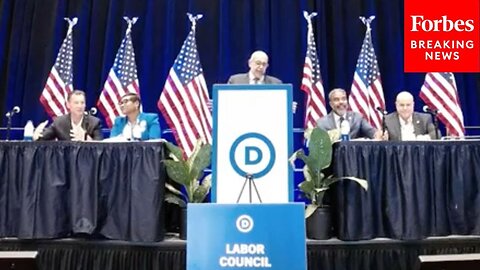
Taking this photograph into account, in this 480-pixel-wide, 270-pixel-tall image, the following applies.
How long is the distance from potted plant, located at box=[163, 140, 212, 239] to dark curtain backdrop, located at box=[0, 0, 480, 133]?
10.7 ft

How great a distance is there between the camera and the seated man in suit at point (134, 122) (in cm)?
434

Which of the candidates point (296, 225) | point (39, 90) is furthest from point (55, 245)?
point (39, 90)

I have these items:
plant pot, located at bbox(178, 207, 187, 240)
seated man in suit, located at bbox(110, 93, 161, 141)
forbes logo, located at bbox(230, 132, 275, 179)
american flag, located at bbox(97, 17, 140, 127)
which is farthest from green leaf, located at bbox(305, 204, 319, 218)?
american flag, located at bbox(97, 17, 140, 127)

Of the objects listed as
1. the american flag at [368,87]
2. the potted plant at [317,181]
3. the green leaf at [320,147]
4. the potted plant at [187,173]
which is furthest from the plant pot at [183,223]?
the american flag at [368,87]

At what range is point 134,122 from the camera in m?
4.53

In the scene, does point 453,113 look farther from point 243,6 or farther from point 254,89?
point 254,89

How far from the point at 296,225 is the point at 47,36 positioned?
18.8 ft

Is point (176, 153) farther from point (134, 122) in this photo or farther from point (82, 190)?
point (134, 122)

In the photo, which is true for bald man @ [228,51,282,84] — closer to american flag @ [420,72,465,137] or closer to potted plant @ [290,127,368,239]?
potted plant @ [290,127,368,239]

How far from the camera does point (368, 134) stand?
485cm

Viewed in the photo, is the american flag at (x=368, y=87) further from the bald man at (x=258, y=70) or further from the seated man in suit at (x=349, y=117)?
the bald man at (x=258, y=70)

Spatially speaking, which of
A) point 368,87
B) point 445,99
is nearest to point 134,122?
point 368,87

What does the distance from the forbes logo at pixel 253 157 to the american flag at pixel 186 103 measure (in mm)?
3333

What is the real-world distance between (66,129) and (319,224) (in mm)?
2226
